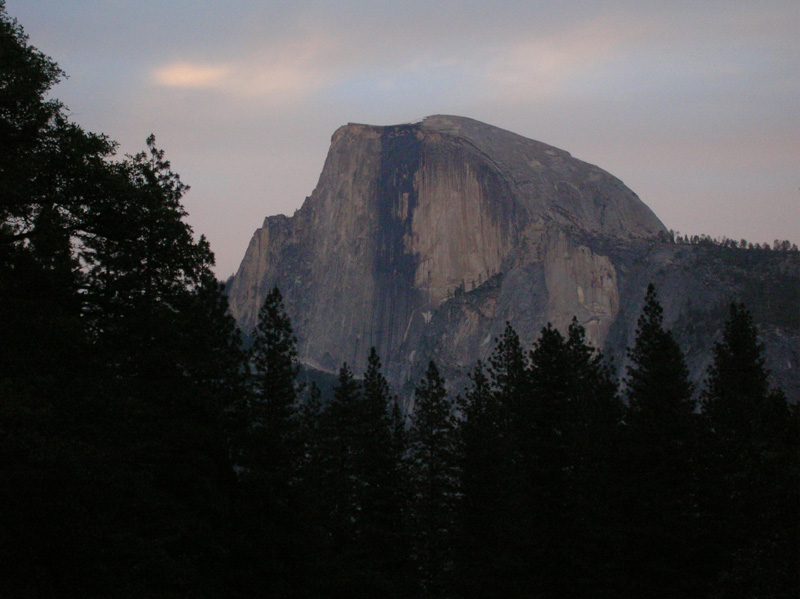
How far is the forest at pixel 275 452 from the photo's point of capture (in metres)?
16.4

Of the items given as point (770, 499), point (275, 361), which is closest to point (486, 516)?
point (275, 361)

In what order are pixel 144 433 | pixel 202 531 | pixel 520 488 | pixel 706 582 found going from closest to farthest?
1. pixel 144 433
2. pixel 202 531
3. pixel 706 582
4. pixel 520 488

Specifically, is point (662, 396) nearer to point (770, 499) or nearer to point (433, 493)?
point (433, 493)

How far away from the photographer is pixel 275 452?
33125 mm

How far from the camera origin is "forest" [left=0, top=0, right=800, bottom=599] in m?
16.4

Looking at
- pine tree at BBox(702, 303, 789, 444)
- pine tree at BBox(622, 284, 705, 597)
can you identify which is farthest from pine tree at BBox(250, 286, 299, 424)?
pine tree at BBox(702, 303, 789, 444)

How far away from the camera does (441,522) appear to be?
44281 millimetres

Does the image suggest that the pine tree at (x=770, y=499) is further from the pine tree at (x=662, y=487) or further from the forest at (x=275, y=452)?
the pine tree at (x=662, y=487)

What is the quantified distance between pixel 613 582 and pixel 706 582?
3636mm

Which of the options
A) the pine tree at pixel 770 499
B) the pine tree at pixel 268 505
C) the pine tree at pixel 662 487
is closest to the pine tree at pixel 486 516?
the pine tree at pixel 662 487

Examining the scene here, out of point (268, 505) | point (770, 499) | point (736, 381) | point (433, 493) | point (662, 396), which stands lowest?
point (433, 493)

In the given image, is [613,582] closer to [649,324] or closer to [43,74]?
[649,324]

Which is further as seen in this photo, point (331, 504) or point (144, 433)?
point (331, 504)

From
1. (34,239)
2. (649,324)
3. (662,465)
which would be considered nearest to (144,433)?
(34,239)
